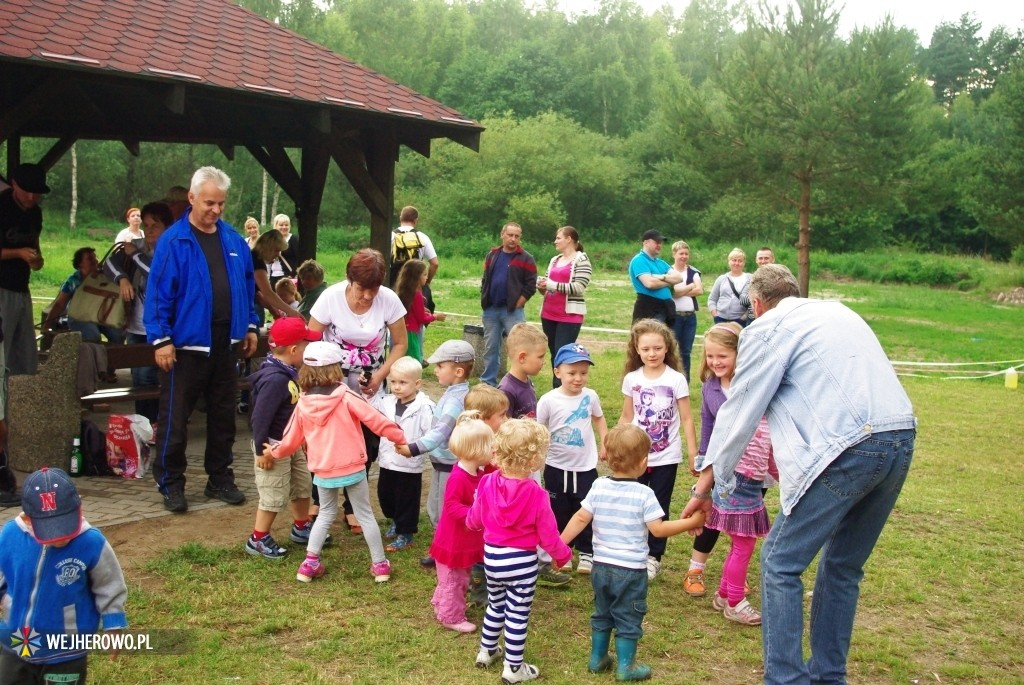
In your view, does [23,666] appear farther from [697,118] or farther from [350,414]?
[697,118]

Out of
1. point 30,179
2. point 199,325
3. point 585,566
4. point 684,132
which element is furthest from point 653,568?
point 684,132

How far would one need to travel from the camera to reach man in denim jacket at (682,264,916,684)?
3.58 metres

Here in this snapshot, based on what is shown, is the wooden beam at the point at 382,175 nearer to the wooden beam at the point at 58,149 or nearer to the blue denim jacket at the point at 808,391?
the wooden beam at the point at 58,149

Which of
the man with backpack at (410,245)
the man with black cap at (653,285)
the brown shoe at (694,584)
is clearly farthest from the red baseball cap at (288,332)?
the man with black cap at (653,285)

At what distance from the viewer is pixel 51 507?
3.17 metres

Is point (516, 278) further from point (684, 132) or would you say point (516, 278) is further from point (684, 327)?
point (684, 132)

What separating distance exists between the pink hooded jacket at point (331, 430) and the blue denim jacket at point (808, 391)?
2024 millimetres

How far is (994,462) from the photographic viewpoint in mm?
8969

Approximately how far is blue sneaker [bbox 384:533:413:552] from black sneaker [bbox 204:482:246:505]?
1.31m

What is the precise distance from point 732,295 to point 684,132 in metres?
18.3

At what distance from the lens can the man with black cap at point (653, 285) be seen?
34.4 ft

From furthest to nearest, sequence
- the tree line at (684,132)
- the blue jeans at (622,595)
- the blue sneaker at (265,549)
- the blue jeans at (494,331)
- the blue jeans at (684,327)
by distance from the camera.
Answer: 1. the tree line at (684,132)
2. the blue jeans at (684,327)
3. the blue jeans at (494,331)
4. the blue sneaker at (265,549)
5. the blue jeans at (622,595)

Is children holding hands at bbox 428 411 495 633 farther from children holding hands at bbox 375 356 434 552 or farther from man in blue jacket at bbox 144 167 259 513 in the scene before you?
man in blue jacket at bbox 144 167 259 513

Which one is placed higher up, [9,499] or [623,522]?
[623,522]
